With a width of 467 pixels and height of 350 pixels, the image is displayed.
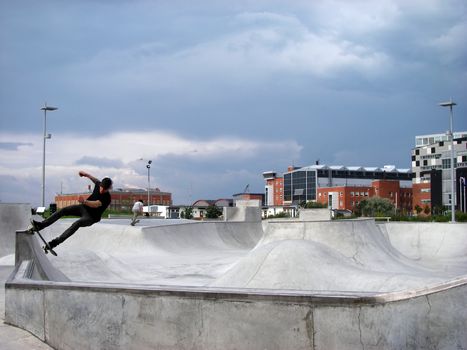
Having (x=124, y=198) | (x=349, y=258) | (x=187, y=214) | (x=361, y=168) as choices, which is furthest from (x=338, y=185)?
(x=349, y=258)

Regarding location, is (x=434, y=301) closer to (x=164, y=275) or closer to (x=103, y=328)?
(x=103, y=328)

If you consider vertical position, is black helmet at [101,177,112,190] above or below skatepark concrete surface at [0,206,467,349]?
above

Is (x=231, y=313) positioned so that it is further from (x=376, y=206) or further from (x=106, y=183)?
(x=376, y=206)

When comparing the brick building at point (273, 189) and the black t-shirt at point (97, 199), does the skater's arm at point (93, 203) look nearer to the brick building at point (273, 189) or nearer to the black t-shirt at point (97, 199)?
the black t-shirt at point (97, 199)

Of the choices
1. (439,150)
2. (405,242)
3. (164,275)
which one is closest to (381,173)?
(439,150)

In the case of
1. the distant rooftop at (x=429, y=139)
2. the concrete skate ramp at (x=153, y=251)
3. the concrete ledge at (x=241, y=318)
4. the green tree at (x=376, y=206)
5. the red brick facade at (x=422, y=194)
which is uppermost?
the distant rooftop at (x=429, y=139)

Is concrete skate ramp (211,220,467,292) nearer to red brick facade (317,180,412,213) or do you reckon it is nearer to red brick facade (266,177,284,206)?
red brick facade (317,180,412,213)

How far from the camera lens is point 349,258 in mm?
14508

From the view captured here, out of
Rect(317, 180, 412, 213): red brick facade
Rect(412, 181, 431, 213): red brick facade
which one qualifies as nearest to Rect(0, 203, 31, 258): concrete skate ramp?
Rect(412, 181, 431, 213): red brick facade

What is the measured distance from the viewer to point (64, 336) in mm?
5957

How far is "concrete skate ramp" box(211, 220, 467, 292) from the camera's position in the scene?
10805 mm

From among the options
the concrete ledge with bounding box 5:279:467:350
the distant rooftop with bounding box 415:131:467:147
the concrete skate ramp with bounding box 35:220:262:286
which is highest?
the distant rooftop with bounding box 415:131:467:147

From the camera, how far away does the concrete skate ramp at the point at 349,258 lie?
1080 cm

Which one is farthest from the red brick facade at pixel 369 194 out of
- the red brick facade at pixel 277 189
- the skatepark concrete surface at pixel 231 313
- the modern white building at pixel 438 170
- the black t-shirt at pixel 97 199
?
the black t-shirt at pixel 97 199
